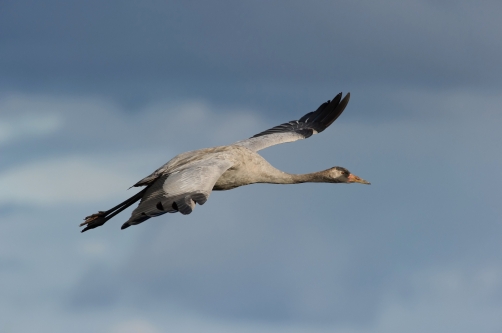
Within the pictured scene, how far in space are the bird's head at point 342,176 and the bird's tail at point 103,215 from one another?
5.58 m

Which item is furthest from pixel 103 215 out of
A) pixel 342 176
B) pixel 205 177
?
pixel 342 176

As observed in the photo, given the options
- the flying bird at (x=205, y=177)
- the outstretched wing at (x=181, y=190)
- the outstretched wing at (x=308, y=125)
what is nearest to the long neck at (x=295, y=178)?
the flying bird at (x=205, y=177)

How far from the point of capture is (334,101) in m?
26.0

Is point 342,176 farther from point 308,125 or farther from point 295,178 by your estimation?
point 308,125

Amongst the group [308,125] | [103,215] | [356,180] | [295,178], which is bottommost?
[103,215]

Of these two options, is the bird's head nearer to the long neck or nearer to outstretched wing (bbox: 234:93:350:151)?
the long neck

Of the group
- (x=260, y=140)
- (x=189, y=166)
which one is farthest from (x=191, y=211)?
(x=260, y=140)

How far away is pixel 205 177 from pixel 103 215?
13.2ft

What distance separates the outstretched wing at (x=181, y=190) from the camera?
15875 millimetres

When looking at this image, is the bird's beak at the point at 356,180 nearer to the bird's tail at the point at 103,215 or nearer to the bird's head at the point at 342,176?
the bird's head at the point at 342,176

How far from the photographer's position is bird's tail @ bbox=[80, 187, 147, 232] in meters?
19.8

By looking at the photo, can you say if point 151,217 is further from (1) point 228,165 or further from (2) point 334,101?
(2) point 334,101

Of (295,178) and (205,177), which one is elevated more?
(295,178)

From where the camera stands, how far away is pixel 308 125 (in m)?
26.2
